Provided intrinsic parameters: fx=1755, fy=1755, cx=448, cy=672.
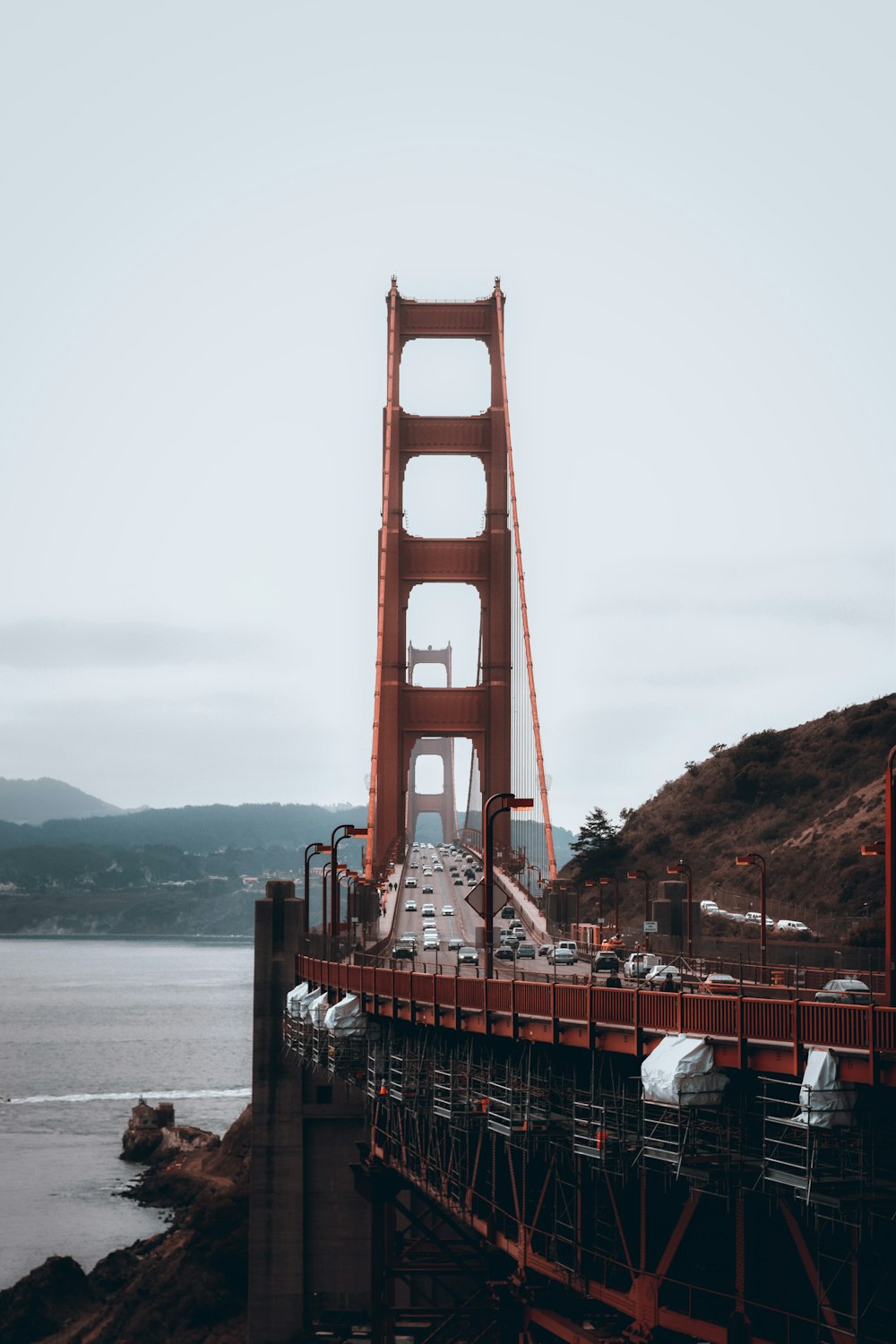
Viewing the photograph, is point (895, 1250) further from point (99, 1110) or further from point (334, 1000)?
point (99, 1110)

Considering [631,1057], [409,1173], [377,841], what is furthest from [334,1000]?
[377,841]

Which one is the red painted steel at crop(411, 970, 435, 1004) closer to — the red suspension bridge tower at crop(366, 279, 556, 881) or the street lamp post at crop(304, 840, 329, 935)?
the street lamp post at crop(304, 840, 329, 935)

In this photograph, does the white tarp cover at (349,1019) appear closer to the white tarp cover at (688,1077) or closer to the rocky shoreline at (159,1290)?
the white tarp cover at (688,1077)

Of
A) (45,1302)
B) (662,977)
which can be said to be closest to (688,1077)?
(662,977)

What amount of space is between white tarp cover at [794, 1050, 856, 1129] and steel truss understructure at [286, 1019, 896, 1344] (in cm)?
21

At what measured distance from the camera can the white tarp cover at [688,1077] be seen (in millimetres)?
22422

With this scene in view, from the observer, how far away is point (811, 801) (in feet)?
→ 362

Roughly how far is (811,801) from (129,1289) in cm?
6442

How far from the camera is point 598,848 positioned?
12019 centimetres

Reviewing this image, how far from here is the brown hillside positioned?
3440 inches

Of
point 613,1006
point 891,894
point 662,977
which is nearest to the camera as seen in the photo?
point 891,894

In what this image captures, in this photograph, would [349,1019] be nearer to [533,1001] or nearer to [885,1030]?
[533,1001]

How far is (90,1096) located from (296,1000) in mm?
78140

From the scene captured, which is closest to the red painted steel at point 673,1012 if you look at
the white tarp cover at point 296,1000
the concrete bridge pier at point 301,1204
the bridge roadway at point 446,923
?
the bridge roadway at point 446,923
